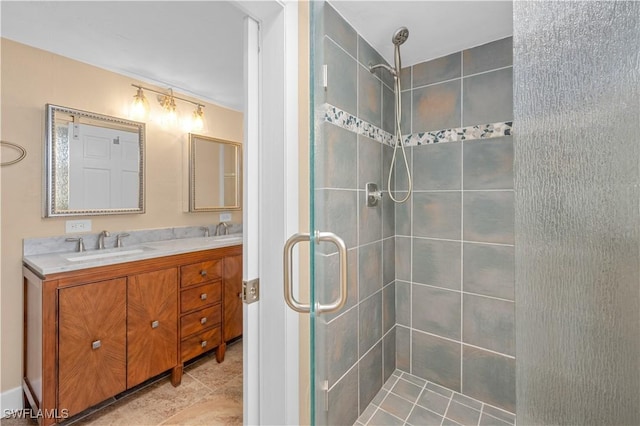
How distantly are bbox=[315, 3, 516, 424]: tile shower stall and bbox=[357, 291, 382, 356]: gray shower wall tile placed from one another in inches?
0.4

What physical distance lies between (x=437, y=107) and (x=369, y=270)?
1108 mm

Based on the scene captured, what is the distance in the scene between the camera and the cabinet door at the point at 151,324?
1652 mm

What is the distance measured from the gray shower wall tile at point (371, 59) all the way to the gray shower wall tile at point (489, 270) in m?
1.13

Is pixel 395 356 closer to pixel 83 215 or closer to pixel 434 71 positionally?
pixel 434 71

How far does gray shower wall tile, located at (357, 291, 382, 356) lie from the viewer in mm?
1508

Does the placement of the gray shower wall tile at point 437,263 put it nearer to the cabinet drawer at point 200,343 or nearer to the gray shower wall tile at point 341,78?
the gray shower wall tile at point 341,78

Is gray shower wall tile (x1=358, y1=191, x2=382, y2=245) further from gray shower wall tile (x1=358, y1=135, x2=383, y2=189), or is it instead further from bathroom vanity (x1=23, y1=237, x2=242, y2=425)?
bathroom vanity (x1=23, y1=237, x2=242, y2=425)

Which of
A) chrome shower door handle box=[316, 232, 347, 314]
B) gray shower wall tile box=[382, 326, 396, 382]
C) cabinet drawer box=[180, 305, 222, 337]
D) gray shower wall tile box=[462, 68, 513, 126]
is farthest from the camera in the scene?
cabinet drawer box=[180, 305, 222, 337]

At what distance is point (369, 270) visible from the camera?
1573 mm

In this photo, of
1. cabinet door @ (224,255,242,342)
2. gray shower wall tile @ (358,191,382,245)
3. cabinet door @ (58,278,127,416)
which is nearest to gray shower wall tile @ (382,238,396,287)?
gray shower wall tile @ (358,191,382,245)

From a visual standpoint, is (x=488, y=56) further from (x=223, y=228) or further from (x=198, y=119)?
(x=223, y=228)

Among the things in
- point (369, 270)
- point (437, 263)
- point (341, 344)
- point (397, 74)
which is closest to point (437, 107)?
point (397, 74)

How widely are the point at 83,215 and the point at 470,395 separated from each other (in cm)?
276

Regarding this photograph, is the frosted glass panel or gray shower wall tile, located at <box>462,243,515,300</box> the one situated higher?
the frosted glass panel
